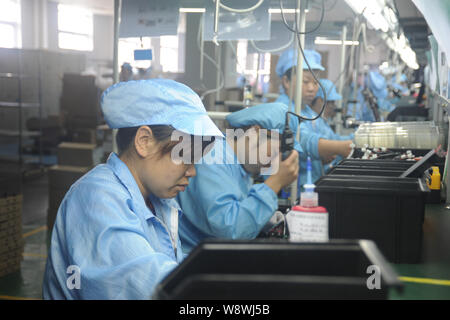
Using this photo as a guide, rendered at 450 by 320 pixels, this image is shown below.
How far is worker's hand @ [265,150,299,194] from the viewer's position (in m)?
1.85

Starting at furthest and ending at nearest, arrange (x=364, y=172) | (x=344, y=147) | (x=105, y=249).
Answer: (x=344, y=147) → (x=364, y=172) → (x=105, y=249)

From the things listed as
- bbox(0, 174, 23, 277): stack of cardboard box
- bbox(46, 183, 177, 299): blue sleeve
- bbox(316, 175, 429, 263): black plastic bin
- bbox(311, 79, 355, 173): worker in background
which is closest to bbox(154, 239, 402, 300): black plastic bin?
bbox(46, 183, 177, 299): blue sleeve

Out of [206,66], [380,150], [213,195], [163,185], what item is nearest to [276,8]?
[380,150]

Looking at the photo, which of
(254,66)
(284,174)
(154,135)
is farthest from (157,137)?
(254,66)

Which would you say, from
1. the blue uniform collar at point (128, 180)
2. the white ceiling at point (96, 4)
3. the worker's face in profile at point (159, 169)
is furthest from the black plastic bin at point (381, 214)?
the white ceiling at point (96, 4)

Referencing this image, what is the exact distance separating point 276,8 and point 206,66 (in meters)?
3.36

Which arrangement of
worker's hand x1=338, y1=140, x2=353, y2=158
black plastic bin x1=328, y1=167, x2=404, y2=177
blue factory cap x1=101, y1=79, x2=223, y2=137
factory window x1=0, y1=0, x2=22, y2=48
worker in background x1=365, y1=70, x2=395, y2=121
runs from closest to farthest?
blue factory cap x1=101, y1=79, x2=223, y2=137
black plastic bin x1=328, y1=167, x2=404, y2=177
worker's hand x1=338, y1=140, x2=353, y2=158
worker in background x1=365, y1=70, x2=395, y2=121
factory window x1=0, y1=0, x2=22, y2=48

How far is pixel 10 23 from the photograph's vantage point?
483 inches

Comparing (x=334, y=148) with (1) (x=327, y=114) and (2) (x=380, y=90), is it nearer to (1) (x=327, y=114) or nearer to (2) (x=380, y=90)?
(1) (x=327, y=114)

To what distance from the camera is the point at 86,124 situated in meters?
9.29

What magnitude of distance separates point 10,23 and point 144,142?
41.7 feet

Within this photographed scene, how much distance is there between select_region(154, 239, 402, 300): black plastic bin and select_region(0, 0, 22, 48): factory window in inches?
505

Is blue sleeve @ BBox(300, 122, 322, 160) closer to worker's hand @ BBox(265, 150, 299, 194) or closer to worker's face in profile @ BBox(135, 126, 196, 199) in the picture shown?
worker's hand @ BBox(265, 150, 299, 194)

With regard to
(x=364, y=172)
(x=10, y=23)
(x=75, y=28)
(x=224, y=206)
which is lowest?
(x=224, y=206)
